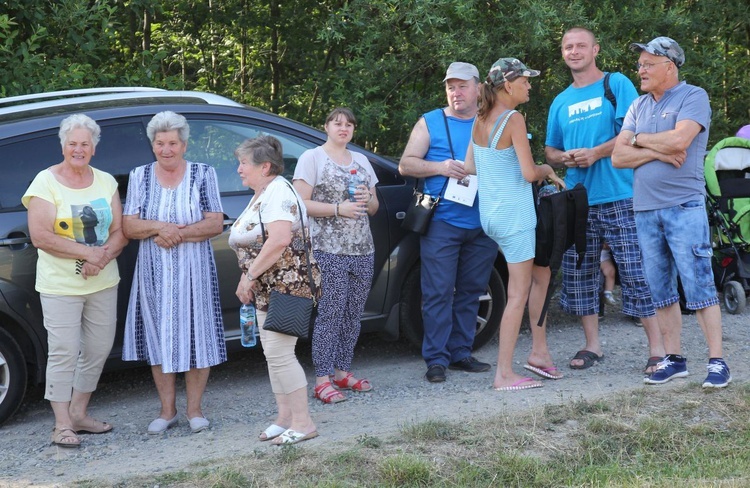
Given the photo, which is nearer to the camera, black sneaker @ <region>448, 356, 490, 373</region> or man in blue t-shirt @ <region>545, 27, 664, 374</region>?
man in blue t-shirt @ <region>545, 27, 664, 374</region>

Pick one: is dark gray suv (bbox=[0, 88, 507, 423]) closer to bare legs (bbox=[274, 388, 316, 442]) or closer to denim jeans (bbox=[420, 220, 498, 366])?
denim jeans (bbox=[420, 220, 498, 366])

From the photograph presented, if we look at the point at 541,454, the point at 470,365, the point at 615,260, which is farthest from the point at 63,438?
the point at 615,260

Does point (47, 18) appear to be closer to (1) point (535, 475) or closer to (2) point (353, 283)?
(2) point (353, 283)

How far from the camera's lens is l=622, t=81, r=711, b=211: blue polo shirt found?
17.5 feet

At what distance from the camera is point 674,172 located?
17.5ft

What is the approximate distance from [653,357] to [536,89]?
313 centimetres

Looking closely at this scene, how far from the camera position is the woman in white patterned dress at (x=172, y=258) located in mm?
5020

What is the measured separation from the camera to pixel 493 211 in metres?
5.47

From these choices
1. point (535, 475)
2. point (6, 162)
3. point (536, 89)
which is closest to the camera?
point (535, 475)

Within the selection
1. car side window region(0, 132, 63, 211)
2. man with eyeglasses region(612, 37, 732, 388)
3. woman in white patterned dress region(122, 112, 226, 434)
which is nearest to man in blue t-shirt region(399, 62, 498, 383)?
man with eyeglasses region(612, 37, 732, 388)

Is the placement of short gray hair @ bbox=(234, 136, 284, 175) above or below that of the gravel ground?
above

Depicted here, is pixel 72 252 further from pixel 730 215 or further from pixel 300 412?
pixel 730 215

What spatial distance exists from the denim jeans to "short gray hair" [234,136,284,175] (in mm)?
1488

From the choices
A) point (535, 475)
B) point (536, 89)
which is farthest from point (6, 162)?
point (536, 89)
